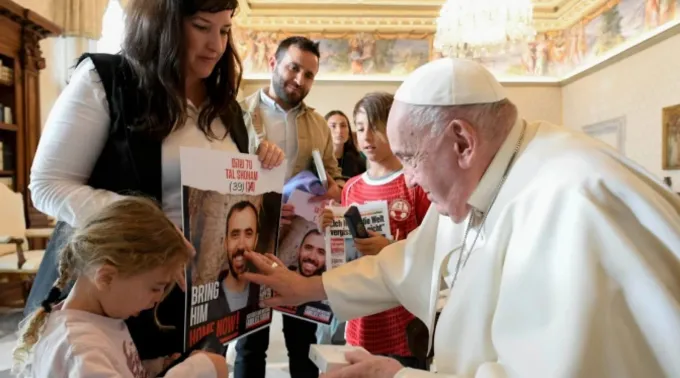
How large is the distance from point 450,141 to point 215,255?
2.35 feet

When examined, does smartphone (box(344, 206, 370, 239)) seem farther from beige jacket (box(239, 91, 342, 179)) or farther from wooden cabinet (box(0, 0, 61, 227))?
wooden cabinet (box(0, 0, 61, 227))

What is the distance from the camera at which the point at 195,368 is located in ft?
4.61

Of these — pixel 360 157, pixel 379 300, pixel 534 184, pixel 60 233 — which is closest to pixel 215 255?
pixel 60 233

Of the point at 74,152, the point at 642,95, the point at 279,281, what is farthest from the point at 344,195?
the point at 642,95

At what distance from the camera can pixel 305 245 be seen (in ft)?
6.66

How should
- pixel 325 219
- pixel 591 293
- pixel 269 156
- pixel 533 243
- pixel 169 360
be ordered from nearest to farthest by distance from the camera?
pixel 591 293 < pixel 533 243 < pixel 169 360 < pixel 269 156 < pixel 325 219

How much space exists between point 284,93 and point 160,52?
4.97ft

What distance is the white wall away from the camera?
7211 millimetres

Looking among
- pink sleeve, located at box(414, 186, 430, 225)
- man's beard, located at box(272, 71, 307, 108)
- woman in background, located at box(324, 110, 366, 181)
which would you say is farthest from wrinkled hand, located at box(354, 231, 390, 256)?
woman in background, located at box(324, 110, 366, 181)

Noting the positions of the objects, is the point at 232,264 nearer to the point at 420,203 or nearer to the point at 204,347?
the point at 204,347

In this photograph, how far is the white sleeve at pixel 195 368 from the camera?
137 cm

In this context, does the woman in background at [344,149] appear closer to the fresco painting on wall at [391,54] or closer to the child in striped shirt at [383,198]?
the child in striped shirt at [383,198]

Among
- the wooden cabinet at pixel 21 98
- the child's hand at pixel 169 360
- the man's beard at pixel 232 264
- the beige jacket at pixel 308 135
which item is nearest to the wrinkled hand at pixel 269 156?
the man's beard at pixel 232 264

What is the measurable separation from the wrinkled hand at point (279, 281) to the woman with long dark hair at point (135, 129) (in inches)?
9.9
